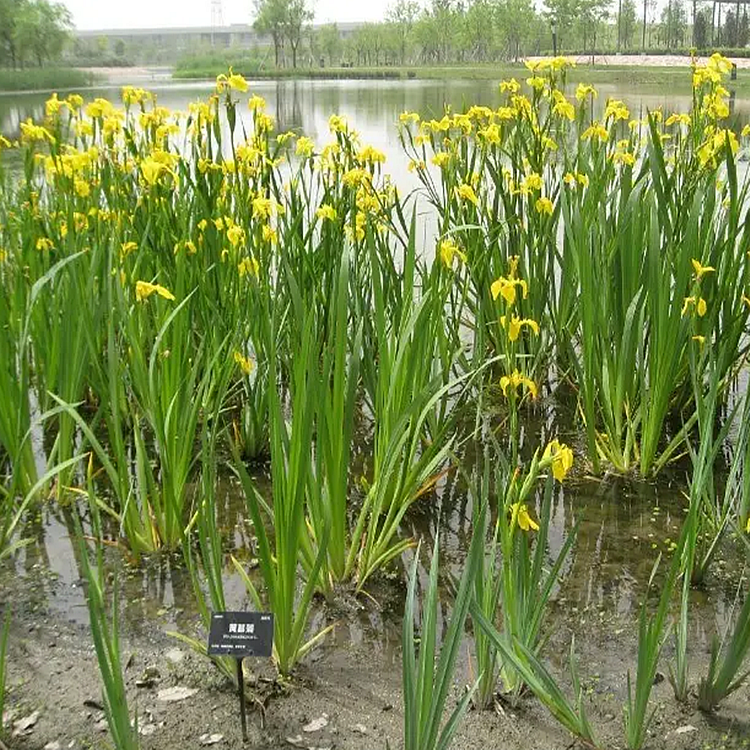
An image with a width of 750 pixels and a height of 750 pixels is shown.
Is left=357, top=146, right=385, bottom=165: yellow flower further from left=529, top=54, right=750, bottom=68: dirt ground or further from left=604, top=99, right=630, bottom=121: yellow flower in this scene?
left=529, top=54, right=750, bottom=68: dirt ground

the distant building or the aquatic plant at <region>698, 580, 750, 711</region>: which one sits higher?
the distant building

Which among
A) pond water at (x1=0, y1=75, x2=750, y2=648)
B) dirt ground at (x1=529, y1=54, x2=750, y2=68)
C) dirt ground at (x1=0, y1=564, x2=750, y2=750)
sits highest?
dirt ground at (x1=529, y1=54, x2=750, y2=68)

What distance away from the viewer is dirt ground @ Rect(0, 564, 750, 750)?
1.38 metres

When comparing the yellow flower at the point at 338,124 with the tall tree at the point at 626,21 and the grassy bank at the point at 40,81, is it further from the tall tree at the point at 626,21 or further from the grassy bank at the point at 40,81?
the tall tree at the point at 626,21

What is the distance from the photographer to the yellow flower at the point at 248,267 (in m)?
2.02

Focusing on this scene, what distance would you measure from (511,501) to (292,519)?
0.37m

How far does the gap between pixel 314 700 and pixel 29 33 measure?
38938 mm

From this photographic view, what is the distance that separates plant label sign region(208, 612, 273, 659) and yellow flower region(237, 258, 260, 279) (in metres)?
0.83

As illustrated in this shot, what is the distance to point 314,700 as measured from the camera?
1486 millimetres

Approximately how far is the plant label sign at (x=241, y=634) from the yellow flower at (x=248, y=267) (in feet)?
2.71

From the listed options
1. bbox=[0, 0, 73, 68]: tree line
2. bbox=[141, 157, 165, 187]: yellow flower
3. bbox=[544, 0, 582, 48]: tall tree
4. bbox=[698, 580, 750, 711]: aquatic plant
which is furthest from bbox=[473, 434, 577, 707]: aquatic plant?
bbox=[544, 0, 582, 48]: tall tree

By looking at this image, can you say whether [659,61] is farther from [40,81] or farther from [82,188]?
[82,188]

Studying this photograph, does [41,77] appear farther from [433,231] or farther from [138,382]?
[138,382]

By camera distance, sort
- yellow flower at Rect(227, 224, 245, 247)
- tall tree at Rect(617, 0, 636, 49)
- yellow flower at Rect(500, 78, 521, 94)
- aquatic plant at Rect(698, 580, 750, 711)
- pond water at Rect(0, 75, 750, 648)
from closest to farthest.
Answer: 1. aquatic plant at Rect(698, 580, 750, 711)
2. pond water at Rect(0, 75, 750, 648)
3. yellow flower at Rect(227, 224, 245, 247)
4. yellow flower at Rect(500, 78, 521, 94)
5. tall tree at Rect(617, 0, 636, 49)
